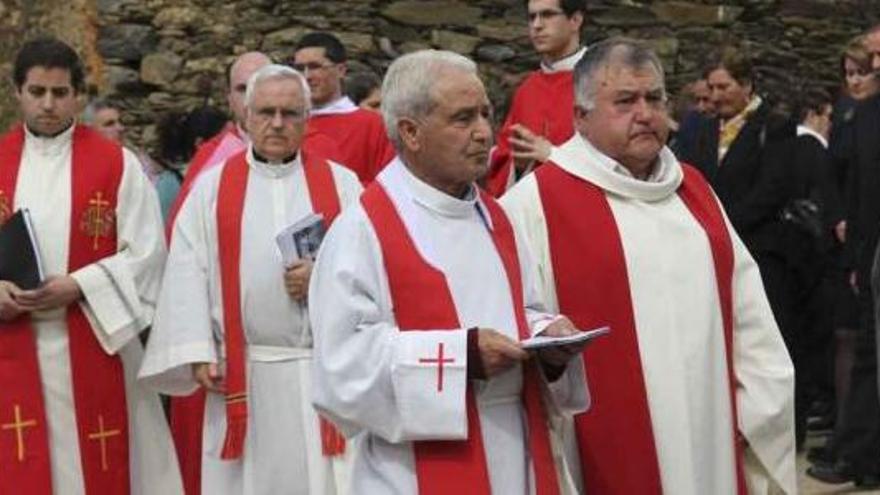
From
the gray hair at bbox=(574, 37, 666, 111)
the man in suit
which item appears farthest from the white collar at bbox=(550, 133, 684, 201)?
the man in suit

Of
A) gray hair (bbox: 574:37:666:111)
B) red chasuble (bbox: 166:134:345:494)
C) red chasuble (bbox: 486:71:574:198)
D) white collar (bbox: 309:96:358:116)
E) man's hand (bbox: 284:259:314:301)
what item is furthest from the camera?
white collar (bbox: 309:96:358:116)

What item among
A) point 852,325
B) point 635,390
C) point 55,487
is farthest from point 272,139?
point 852,325

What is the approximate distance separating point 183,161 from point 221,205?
2742 millimetres

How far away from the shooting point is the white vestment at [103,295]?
6812 millimetres

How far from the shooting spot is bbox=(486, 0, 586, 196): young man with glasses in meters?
7.53

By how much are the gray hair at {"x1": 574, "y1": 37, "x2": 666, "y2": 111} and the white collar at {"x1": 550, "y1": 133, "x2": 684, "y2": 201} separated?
0.12 meters

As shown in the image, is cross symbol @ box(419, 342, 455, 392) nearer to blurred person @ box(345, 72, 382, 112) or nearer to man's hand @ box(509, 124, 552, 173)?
man's hand @ box(509, 124, 552, 173)

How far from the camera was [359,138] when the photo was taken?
8.25 metres

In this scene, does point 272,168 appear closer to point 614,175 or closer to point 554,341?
point 614,175

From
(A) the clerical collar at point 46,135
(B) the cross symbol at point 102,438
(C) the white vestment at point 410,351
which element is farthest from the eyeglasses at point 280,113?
(C) the white vestment at point 410,351

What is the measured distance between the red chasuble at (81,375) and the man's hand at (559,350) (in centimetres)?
250

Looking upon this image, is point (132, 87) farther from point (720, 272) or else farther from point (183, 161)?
point (720, 272)

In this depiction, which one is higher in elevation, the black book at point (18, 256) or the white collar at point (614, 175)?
the white collar at point (614, 175)

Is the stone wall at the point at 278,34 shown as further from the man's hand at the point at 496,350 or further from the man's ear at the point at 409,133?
the man's hand at the point at 496,350
